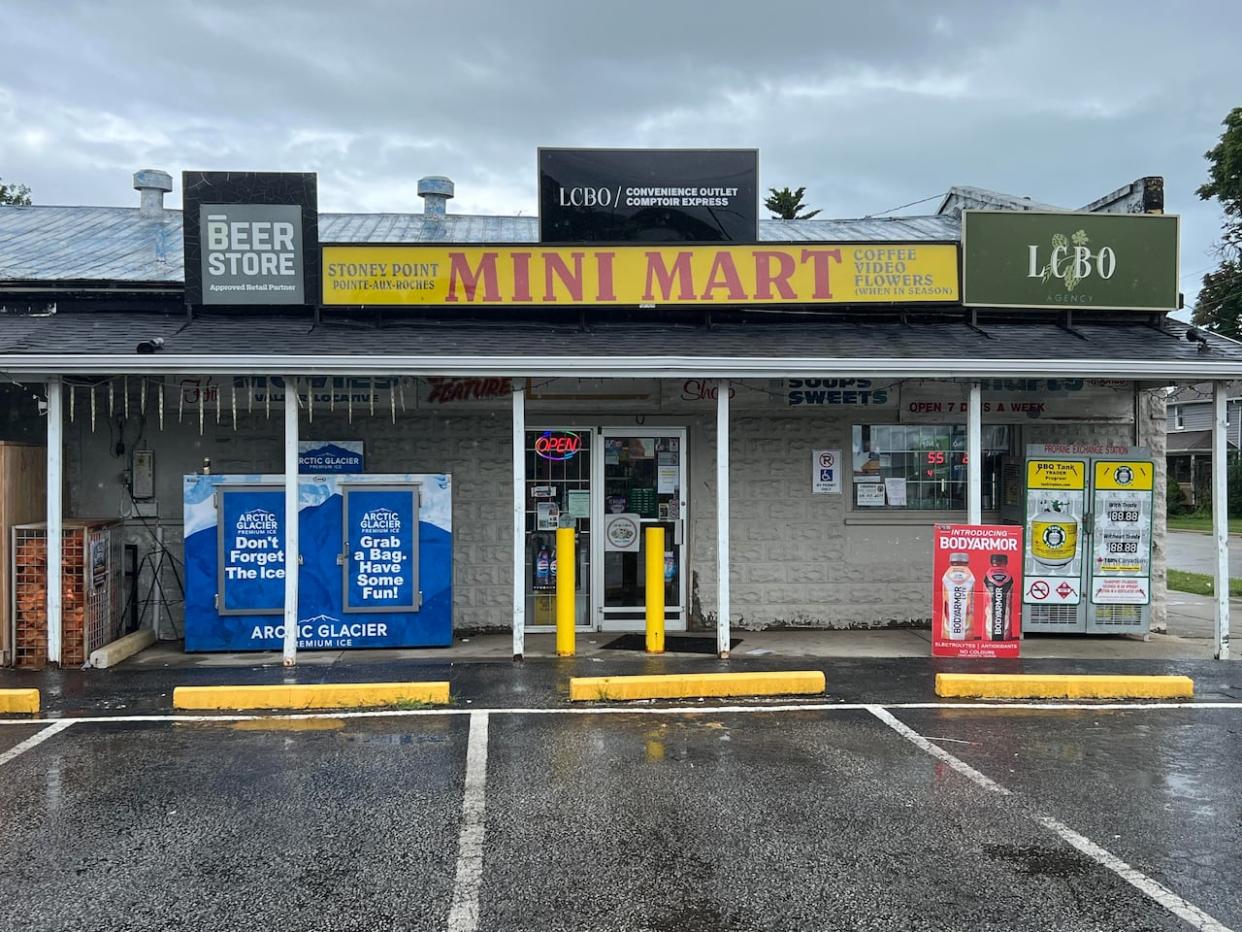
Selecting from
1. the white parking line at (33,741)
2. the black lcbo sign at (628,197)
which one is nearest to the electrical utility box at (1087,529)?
the black lcbo sign at (628,197)

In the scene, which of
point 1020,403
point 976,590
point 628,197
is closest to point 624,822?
point 976,590

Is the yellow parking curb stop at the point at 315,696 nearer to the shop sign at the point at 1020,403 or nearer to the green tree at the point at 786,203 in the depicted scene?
the shop sign at the point at 1020,403

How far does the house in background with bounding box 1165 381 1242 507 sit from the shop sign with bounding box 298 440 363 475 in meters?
39.1

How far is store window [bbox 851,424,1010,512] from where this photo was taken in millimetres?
10938

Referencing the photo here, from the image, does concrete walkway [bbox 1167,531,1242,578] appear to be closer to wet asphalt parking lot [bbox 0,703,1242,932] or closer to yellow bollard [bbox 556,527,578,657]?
yellow bollard [bbox 556,527,578,657]

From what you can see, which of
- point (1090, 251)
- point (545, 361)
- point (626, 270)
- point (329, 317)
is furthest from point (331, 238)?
point (1090, 251)

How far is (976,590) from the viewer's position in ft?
30.0

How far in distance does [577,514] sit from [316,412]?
313 centimetres

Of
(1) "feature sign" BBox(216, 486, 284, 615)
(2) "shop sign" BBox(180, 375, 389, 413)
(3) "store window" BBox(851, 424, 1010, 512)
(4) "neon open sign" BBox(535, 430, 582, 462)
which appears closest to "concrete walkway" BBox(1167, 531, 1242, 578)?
(3) "store window" BBox(851, 424, 1010, 512)

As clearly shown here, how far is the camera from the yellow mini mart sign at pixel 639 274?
390 inches

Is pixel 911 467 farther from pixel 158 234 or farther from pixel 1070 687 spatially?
pixel 158 234

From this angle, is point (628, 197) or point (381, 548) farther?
point (628, 197)

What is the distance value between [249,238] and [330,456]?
2464 mm

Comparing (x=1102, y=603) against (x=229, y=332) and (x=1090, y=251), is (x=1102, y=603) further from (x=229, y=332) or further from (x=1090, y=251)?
(x=229, y=332)
